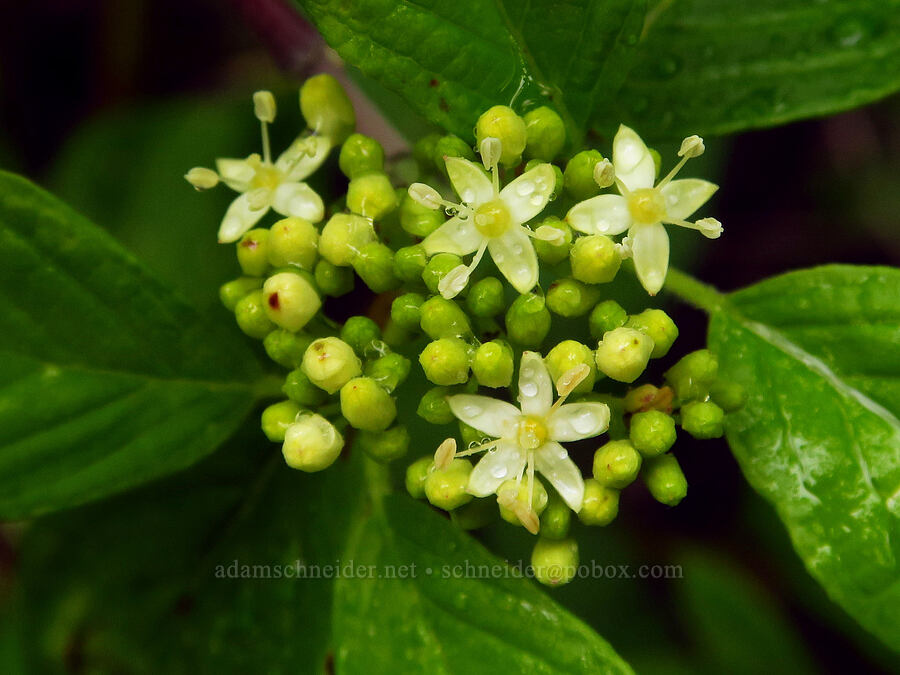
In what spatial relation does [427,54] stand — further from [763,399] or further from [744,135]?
[744,135]

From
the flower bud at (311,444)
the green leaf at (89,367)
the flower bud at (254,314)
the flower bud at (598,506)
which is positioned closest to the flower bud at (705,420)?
the flower bud at (598,506)

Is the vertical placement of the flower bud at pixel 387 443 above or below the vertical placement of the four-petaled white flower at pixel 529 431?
below

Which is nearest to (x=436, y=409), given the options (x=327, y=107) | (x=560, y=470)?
(x=560, y=470)

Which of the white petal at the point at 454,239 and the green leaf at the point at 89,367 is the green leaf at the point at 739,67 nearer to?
the white petal at the point at 454,239

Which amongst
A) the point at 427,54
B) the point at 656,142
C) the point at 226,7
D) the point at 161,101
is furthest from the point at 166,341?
the point at 226,7

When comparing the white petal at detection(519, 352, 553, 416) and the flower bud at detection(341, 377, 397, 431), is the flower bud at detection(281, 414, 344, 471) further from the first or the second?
the white petal at detection(519, 352, 553, 416)

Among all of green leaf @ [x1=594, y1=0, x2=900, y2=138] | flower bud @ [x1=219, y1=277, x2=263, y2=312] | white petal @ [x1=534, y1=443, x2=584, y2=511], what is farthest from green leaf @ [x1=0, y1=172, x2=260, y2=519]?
green leaf @ [x1=594, y1=0, x2=900, y2=138]
